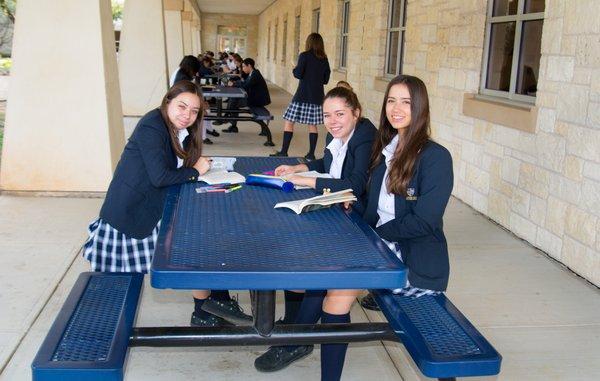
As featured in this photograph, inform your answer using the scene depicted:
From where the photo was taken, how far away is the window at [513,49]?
4871 mm

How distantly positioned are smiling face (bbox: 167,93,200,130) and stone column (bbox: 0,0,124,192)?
2859 mm

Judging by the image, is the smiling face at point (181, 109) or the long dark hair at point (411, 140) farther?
the smiling face at point (181, 109)

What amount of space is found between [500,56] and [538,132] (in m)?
1.17

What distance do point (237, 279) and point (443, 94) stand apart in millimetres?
4974

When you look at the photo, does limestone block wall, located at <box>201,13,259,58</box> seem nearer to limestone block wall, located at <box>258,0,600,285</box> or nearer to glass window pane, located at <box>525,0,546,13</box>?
limestone block wall, located at <box>258,0,600,285</box>

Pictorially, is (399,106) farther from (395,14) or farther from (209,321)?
(395,14)

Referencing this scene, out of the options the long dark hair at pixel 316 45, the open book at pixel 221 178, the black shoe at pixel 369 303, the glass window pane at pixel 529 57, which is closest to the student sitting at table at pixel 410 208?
the open book at pixel 221 178

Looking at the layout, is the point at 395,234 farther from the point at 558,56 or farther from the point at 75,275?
the point at 558,56

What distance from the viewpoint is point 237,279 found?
1.69 m

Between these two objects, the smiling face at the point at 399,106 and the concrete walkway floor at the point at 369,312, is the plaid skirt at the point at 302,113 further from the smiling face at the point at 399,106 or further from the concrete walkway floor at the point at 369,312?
the smiling face at the point at 399,106

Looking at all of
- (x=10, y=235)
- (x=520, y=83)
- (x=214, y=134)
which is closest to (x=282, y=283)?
(x=10, y=235)

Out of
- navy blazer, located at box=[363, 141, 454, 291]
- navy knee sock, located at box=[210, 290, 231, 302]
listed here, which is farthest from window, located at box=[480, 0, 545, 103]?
Answer: navy knee sock, located at box=[210, 290, 231, 302]

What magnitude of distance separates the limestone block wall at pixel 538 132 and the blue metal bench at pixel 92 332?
106 inches

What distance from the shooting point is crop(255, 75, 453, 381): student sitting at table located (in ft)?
7.68
